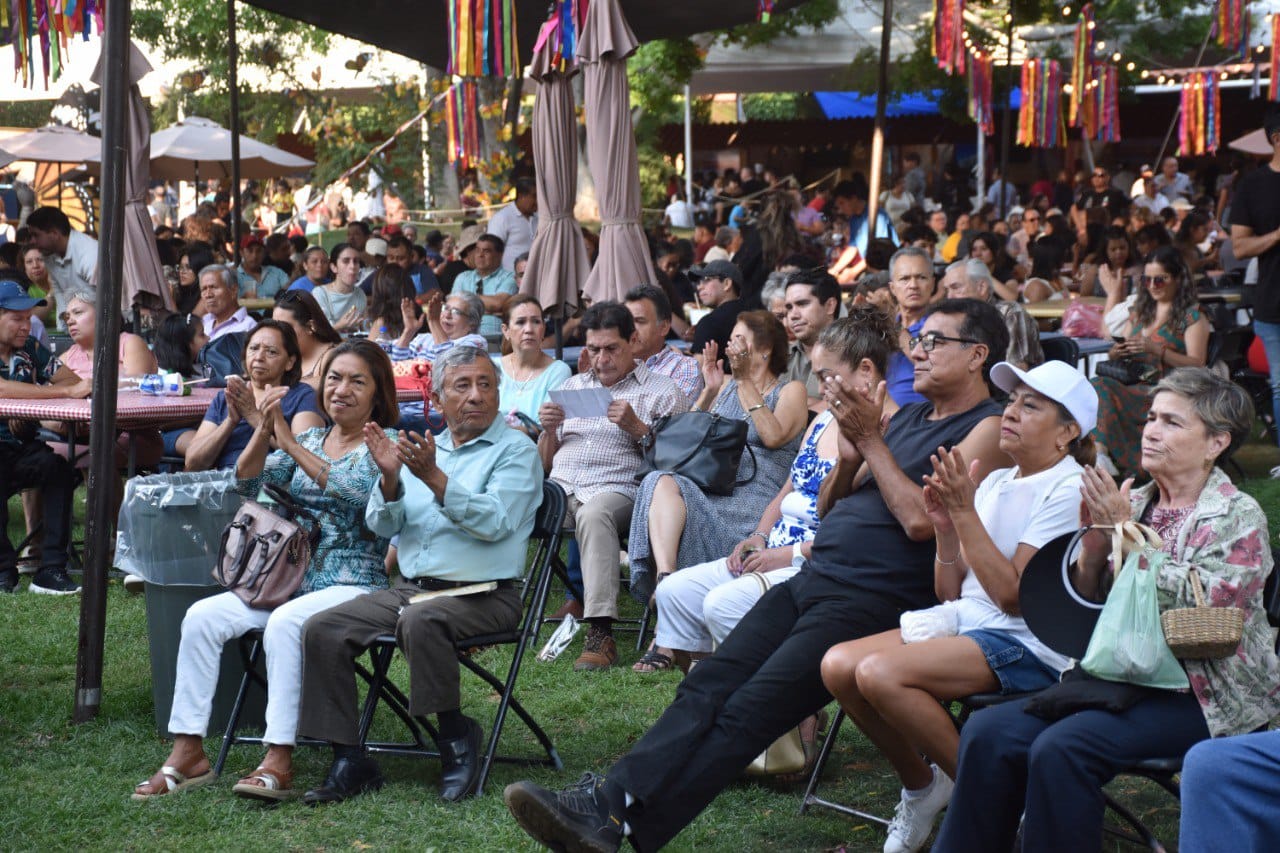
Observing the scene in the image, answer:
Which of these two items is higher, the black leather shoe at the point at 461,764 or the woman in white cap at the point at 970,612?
the woman in white cap at the point at 970,612

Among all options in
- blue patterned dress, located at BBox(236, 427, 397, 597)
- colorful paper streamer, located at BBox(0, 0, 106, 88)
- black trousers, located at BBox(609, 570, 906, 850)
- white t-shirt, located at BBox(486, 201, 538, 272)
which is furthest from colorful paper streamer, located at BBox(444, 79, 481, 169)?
black trousers, located at BBox(609, 570, 906, 850)

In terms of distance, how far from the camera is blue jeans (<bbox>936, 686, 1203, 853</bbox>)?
10.8 feet

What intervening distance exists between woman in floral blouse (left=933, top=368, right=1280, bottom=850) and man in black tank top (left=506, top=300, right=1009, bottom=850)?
0.63 meters

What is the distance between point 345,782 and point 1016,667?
6.83 ft

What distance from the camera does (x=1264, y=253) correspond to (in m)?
8.29

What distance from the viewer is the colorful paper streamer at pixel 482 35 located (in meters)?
9.86

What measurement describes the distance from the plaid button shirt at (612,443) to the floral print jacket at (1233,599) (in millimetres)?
3115

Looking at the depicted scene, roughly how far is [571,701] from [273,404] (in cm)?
160

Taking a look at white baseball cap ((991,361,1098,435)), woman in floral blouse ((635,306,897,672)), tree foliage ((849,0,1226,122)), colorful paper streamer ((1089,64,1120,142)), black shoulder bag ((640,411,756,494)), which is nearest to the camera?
white baseball cap ((991,361,1098,435))

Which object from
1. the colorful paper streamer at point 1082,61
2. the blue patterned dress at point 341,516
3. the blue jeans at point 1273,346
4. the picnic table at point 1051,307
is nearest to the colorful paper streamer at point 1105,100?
the colorful paper streamer at point 1082,61

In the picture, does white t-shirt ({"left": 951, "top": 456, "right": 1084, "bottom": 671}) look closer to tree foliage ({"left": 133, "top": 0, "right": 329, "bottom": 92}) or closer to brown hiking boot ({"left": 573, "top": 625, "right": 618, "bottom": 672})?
brown hiking boot ({"left": 573, "top": 625, "right": 618, "bottom": 672})

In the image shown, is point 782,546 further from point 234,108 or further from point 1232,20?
point 1232,20

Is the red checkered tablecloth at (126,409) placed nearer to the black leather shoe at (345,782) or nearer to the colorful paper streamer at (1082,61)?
the black leather shoe at (345,782)

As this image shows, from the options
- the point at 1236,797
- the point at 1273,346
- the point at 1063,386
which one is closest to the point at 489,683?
the point at 1063,386
